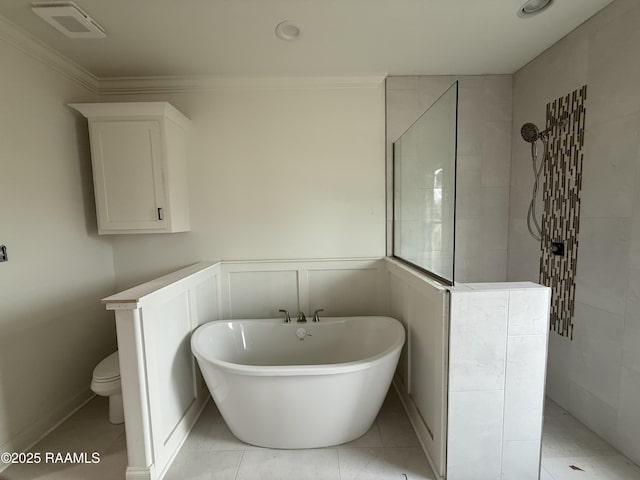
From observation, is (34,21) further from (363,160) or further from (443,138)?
(443,138)

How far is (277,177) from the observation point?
7.84ft

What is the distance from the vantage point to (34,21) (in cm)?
160

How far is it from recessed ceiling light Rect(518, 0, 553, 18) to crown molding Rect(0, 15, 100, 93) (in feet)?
9.38

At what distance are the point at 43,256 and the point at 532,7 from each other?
3242mm

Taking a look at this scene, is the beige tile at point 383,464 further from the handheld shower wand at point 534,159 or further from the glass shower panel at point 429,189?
the handheld shower wand at point 534,159

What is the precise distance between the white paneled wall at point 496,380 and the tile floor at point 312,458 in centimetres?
24

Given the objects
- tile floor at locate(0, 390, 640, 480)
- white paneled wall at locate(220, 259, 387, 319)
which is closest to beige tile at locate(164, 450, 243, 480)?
tile floor at locate(0, 390, 640, 480)

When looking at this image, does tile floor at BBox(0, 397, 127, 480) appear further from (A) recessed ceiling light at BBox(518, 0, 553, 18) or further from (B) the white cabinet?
(A) recessed ceiling light at BBox(518, 0, 553, 18)

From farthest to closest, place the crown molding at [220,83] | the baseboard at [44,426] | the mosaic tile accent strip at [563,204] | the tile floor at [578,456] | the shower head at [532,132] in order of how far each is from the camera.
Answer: the crown molding at [220,83]
the shower head at [532,132]
the mosaic tile accent strip at [563,204]
the baseboard at [44,426]
the tile floor at [578,456]

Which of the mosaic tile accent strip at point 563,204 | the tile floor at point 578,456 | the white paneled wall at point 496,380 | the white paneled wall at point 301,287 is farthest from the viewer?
the white paneled wall at point 301,287

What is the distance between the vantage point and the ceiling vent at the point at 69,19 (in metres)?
1.48

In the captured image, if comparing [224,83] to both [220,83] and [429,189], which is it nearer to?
[220,83]

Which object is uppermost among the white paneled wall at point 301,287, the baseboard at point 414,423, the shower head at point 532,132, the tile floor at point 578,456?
the shower head at point 532,132

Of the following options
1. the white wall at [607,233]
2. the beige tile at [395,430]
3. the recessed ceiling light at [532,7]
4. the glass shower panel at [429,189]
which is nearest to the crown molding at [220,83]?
the glass shower panel at [429,189]
